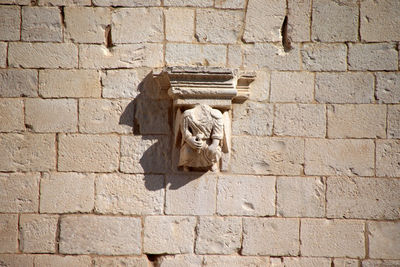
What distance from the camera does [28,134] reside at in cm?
504

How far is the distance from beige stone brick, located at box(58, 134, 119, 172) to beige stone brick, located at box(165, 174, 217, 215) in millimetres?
555

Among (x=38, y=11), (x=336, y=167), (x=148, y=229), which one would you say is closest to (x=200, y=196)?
(x=148, y=229)

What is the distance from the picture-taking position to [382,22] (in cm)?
518

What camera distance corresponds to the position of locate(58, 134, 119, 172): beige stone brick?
500cm

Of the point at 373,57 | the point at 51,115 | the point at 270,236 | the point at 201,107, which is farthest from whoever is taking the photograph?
the point at 373,57

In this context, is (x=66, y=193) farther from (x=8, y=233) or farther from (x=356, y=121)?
(x=356, y=121)

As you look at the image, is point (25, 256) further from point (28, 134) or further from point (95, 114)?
point (95, 114)

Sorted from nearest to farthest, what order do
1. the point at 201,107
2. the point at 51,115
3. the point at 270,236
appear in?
the point at 201,107
the point at 270,236
the point at 51,115

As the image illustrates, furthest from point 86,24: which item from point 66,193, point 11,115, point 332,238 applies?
point 332,238

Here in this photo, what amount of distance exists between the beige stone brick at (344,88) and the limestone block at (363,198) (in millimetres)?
737

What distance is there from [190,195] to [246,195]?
0.50 metres

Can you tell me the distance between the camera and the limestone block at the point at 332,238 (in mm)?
4941

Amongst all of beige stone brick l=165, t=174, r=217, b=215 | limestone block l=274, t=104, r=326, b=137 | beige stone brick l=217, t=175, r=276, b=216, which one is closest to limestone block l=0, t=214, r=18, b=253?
beige stone brick l=165, t=174, r=217, b=215

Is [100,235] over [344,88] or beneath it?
beneath
